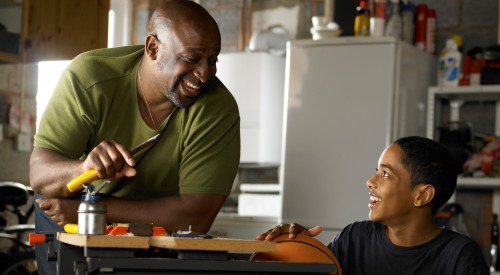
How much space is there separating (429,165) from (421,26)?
2.81m

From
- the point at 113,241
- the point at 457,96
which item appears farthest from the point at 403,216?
the point at 457,96

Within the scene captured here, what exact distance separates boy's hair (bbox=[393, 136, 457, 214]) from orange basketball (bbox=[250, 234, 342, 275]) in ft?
1.49

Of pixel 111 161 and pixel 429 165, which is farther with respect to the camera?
pixel 429 165

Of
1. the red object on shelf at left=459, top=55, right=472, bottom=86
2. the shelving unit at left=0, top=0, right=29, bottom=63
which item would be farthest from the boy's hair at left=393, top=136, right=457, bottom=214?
the shelving unit at left=0, top=0, right=29, bottom=63

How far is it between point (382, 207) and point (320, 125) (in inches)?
102

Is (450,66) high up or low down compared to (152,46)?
up

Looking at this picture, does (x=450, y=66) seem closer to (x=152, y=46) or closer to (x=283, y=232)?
(x=152, y=46)

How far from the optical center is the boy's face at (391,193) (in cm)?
247

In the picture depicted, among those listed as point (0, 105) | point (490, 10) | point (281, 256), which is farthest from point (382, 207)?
point (0, 105)

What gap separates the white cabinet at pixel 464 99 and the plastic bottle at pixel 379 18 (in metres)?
0.43

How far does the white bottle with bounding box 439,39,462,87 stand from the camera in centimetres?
499

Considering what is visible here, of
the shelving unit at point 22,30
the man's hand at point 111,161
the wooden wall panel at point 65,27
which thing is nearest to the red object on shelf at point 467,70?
the wooden wall panel at point 65,27

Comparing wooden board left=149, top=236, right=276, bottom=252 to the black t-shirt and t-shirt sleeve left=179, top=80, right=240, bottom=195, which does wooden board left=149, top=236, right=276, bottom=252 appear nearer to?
the black t-shirt

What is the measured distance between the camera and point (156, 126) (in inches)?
103
